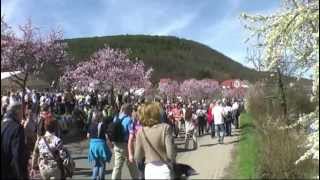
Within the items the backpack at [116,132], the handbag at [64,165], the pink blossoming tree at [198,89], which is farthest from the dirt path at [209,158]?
the pink blossoming tree at [198,89]

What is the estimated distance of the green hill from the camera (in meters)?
157

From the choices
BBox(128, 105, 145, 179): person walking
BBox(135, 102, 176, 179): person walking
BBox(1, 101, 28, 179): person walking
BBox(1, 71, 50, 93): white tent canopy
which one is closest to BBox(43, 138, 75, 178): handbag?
BBox(128, 105, 145, 179): person walking

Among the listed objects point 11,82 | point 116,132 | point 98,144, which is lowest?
point 98,144

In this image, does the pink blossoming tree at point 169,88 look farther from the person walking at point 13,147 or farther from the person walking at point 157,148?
the person walking at point 13,147

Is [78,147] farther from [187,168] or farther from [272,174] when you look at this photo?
[187,168]

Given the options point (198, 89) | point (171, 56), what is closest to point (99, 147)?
point (198, 89)

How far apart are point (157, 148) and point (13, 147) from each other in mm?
1724

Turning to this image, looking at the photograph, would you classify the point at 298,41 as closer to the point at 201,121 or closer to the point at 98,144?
the point at 98,144

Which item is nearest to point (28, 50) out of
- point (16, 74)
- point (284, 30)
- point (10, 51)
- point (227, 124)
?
point (10, 51)

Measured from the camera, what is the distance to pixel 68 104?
36.1 meters

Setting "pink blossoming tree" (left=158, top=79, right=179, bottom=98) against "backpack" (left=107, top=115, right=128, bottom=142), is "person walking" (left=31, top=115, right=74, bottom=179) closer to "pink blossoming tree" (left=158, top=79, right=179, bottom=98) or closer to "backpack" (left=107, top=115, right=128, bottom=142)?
"backpack" (left=107, top=115, right=128, bottom=142)

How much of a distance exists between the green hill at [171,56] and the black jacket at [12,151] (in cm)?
13407

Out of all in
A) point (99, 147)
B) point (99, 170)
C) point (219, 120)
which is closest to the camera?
point (99, 147)

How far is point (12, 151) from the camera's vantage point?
8.70m
